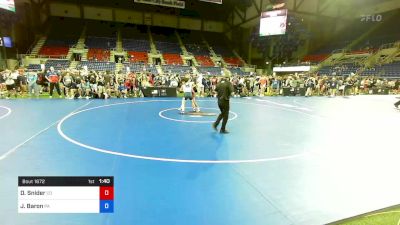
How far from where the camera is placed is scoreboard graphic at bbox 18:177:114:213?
2.20m

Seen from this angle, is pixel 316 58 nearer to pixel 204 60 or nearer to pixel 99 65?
pixel 204 60

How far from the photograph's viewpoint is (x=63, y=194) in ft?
7.26

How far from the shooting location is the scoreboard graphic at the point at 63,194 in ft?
7.21

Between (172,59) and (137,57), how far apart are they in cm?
513

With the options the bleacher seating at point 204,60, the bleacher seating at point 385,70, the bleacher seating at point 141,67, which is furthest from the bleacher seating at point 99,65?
the bleacher seating at point 385,70

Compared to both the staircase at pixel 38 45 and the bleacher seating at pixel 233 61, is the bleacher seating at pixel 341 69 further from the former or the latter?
the staircase at pixel 38 45

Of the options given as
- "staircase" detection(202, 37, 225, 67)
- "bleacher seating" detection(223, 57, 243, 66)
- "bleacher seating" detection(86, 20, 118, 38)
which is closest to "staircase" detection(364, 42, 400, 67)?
"bleacher seating" detection(223, 57, 243, 66)

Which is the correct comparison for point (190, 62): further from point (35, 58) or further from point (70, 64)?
point (35, 58)

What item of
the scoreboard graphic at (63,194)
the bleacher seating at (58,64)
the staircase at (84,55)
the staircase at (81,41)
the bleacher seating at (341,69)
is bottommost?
the scoreboard graphic at (63,194)

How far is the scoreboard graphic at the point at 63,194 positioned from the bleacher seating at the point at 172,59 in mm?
36949

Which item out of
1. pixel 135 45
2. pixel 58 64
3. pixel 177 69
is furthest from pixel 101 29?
pixel 177 69

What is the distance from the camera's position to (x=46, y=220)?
3.33m

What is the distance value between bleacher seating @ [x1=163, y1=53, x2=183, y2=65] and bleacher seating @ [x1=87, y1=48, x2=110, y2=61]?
821cm

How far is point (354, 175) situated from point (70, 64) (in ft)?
108
